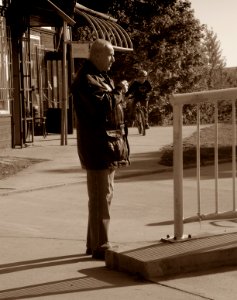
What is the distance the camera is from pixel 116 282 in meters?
5.44

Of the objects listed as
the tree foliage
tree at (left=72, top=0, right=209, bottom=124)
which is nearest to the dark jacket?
the tree foliage

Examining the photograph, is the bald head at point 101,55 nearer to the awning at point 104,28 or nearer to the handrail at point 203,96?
the handrail at point 203,96

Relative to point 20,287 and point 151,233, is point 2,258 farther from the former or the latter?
point 151,233

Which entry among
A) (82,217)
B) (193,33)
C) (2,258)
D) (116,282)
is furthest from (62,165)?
(193,33)

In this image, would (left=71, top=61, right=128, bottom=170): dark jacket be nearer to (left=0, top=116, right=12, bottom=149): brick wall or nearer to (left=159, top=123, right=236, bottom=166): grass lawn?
(left=159, top=123, right=236, bottom=166): grass lawn

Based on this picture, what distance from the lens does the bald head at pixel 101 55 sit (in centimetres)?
609

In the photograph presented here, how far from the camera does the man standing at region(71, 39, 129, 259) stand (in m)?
5.97

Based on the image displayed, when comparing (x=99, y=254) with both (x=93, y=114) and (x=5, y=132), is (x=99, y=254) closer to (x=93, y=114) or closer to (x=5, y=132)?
(x=93, y=114)

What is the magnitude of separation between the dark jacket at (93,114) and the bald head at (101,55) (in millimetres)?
46

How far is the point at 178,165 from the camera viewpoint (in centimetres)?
592

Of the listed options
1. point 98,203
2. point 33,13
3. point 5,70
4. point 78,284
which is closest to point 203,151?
point 5,70

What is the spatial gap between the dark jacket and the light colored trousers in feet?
0.31

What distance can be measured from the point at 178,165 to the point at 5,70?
38.0 feet

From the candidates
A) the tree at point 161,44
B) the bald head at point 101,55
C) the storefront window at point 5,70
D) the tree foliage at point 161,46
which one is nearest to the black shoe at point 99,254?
the bald head at point 101,55
